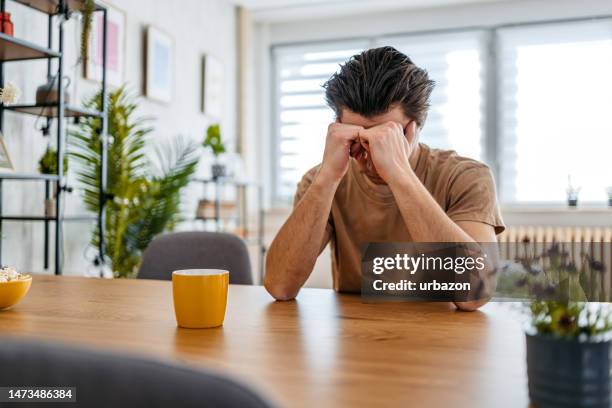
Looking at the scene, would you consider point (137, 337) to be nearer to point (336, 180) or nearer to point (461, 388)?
point (461, 388)

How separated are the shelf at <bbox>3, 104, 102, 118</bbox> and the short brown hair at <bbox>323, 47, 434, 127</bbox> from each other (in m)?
1.59

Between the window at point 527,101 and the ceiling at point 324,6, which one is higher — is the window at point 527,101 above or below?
below

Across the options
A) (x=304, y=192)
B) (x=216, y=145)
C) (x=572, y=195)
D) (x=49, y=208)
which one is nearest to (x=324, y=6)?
(x=216, y=145)

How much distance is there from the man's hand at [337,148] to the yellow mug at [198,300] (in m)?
0.50

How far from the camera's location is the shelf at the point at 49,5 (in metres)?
2.50

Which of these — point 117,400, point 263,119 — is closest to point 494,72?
point 263,119

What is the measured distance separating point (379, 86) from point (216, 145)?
2.76 metres

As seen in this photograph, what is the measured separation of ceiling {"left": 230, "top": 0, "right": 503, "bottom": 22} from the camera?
15.6 feet

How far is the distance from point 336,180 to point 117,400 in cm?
102

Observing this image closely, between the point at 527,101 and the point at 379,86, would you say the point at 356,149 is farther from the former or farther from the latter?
the point at 527,101

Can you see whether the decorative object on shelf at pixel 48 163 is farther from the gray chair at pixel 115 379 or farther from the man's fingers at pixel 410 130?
the gray chair at pixel 115 379

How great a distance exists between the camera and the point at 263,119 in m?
5.33

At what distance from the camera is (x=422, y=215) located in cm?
120

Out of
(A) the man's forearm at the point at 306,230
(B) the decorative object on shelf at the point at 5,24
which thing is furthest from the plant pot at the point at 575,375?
(B) the decorative object on shelf at the point at 5,24
